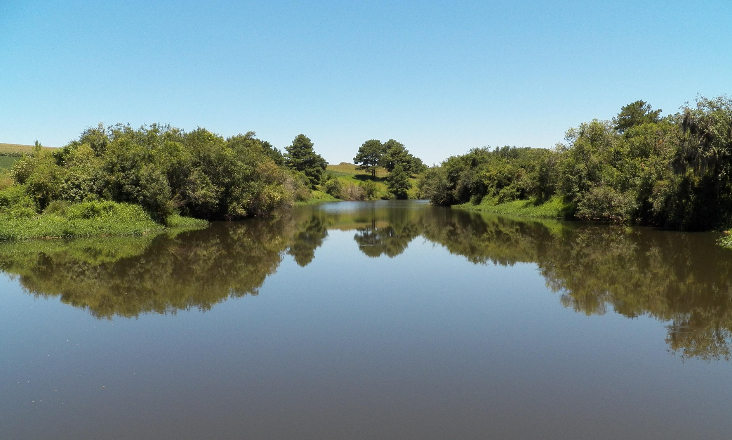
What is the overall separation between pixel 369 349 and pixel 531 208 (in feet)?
145

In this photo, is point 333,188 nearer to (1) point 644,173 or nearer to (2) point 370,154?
(2) point 370,154

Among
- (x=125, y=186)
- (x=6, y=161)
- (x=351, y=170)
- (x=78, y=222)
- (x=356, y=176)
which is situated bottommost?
(x=78, y=222)

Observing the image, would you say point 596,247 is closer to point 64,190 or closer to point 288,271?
point 288,271

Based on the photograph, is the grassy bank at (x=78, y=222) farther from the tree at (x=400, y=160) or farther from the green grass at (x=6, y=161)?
the tree at (x=400, y=160)

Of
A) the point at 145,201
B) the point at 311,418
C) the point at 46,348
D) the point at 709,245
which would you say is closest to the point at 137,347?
the point at 46,348

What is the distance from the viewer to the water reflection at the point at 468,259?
469 inches

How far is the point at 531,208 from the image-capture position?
49.3 metres

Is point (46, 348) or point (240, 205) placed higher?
point (240, 205)

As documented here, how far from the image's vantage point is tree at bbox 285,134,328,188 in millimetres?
104750

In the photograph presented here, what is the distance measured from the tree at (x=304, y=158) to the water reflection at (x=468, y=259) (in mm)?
75027

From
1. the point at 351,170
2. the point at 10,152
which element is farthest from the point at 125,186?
the point at 351,170

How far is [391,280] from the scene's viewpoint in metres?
16.0

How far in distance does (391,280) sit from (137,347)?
866cm

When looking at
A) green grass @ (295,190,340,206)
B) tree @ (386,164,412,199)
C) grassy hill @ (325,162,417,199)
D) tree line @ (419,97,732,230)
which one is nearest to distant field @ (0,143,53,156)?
green grass @ (295,190,340,206)
